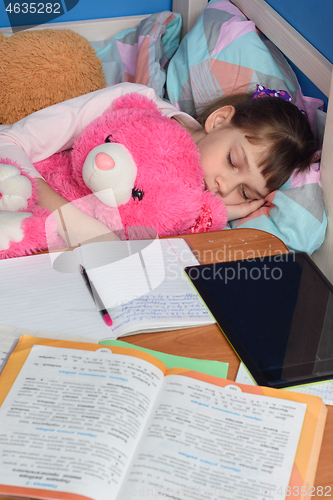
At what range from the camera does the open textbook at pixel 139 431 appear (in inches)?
16.7

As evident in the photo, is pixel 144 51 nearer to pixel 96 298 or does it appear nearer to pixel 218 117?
pixel 218 117

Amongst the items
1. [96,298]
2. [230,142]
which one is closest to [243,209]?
[230,142]

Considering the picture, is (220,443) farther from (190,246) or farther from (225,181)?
(225,181)

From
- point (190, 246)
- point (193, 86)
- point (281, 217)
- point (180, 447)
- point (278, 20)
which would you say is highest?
point (278, 20)

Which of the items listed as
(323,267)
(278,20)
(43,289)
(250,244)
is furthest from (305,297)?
(278,20)

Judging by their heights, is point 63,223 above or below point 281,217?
below

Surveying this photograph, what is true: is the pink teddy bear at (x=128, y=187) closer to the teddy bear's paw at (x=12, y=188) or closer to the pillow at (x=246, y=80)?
the teddy bear's paw at (x=12, y=188)

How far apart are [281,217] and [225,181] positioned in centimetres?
15

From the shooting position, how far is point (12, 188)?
31.0 inches

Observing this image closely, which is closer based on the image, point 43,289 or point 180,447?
point 180,447

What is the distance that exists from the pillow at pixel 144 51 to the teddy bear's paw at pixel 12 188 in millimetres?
761

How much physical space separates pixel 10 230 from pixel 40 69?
2.47 feet

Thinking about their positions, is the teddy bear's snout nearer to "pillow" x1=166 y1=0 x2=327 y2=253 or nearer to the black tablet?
the black tablet

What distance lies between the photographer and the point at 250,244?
840 mm
